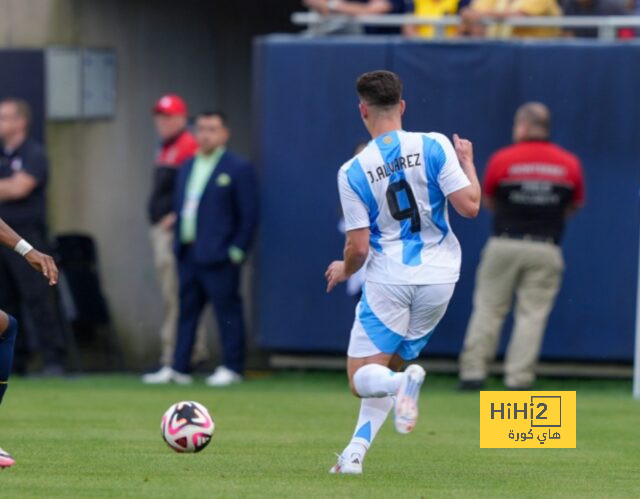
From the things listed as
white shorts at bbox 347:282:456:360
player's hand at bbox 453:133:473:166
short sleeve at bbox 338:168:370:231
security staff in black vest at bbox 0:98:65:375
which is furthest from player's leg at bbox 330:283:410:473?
security staff in black vest at bbox 0:98:65:375

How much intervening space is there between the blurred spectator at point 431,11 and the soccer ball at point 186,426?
7174mm

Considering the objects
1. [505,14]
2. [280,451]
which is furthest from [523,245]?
[280,451]

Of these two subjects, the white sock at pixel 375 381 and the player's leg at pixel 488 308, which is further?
the player's leg at pixel 488 308

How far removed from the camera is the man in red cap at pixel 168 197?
1484 centimetres

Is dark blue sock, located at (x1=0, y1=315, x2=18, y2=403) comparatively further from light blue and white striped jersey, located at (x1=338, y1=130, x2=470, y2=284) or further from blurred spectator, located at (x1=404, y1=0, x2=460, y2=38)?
blurred spectator, located at (x1=404, y1=0, x2=460, y2=38)

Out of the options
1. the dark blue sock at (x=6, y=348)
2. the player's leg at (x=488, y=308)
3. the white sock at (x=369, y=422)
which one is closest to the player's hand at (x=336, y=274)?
the white sock at (x=369, y=422)

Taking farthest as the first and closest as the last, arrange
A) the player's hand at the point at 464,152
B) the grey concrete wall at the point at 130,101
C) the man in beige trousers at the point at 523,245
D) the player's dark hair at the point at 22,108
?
1. the grey concrete wall at the point at 130,101
2. the player's dark hair at the point at 22,108
3. the man in beige trousers at the point at 523,245
4. the player's hand at the point at 464,152

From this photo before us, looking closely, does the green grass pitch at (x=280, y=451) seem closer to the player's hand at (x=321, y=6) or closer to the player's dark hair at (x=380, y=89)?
the player's dark hair at (x=380, y=89)

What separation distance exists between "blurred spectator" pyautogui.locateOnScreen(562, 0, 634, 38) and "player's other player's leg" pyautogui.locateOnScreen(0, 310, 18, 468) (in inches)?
315

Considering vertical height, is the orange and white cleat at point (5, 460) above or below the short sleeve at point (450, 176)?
below

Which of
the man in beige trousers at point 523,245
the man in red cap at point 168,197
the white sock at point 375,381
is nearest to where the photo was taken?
the white sock at point 375,381

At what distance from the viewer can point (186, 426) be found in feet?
27.6

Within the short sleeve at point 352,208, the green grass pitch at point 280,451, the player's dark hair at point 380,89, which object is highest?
the player's dark hair at point 380,89

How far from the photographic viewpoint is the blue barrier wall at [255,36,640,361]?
14141mm
